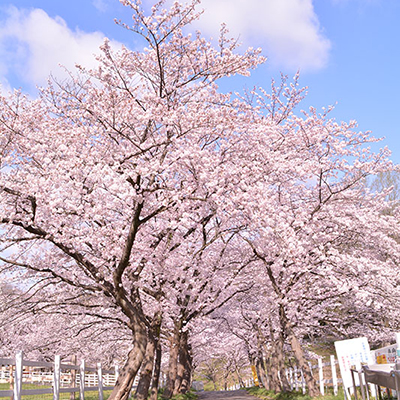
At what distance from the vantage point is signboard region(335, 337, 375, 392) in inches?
342

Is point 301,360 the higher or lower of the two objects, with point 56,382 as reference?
lower

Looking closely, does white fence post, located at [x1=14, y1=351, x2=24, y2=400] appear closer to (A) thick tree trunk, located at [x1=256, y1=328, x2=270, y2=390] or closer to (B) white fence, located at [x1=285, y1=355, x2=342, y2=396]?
(B) white fence, located at [x1=285, y1=355, x2=342, y2=396]

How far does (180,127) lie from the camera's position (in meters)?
10.2

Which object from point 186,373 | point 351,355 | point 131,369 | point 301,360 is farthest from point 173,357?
point 351,355

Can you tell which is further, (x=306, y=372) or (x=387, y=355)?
(x=306, y=372)

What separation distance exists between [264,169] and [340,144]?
9.63 ft

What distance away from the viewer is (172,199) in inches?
396

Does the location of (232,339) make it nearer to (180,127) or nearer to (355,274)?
(355,274)

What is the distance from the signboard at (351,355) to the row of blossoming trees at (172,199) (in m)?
3.42

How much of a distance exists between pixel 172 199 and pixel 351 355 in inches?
198

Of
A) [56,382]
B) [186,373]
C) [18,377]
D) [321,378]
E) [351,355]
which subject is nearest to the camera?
[351,355]

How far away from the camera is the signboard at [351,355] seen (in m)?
8.68

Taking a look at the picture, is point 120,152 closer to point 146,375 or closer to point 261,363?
Result: point 146,375

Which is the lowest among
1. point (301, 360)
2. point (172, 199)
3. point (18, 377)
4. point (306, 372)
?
point (306, 372)
